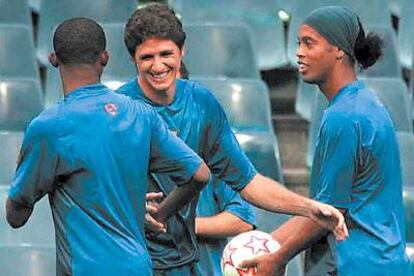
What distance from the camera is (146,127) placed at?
12.8 ft

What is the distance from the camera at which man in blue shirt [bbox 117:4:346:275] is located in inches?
174

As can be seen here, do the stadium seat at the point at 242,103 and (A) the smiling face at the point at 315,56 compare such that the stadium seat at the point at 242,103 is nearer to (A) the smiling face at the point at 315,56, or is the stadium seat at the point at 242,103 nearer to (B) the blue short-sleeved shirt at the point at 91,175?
(A) the smiling face at the point at 315,56

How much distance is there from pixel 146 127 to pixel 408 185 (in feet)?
9.29

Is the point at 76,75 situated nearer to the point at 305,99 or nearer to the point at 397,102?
the point at 397,102

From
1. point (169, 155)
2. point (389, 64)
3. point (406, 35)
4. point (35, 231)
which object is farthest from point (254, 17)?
point (169, 155)

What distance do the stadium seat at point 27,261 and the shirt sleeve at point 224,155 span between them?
102 centimetres

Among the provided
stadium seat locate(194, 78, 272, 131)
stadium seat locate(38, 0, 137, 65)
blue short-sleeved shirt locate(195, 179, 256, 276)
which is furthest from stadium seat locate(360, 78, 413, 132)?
blue short-sleeved shirt locate(195, 179, 256, 276)

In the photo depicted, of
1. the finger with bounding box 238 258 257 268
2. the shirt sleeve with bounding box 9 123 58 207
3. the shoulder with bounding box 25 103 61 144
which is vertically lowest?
the finger with bounding box 238 258 257 268

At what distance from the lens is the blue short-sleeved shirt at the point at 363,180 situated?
4230 mm

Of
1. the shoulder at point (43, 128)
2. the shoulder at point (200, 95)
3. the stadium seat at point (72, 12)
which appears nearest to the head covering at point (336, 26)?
the shoulder at point (200, 95)

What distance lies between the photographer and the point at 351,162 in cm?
423

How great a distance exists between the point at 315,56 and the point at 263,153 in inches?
77.7

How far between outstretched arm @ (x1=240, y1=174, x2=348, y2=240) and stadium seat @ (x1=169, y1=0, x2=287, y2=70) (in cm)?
379

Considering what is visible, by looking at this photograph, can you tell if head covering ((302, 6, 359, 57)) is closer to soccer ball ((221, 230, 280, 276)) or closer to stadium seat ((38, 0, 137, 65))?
soccer ball ((221, 230, 280, 276))
